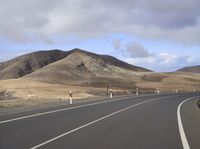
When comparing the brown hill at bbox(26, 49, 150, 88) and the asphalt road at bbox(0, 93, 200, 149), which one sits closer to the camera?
the asphalt road at bbox(0, 93, 200, 149)

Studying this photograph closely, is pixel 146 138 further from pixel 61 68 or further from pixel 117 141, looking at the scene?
pixel 61 68

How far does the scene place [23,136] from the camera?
16.1 meters

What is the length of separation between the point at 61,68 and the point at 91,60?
27.1 m

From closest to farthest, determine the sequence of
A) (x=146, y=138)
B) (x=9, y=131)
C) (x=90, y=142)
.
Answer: (x=90, y=142)
(x=146, y=138)
(x=9, y=131)

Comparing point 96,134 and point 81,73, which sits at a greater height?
point 81,73

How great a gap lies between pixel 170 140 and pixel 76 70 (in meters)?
136

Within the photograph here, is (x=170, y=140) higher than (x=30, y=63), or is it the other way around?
(x=30, y=63)

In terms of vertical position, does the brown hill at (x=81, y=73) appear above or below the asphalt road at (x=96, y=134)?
above

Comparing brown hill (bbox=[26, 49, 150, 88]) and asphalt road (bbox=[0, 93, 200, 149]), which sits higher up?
brown hill (bbox=[26, 49, 150, 88])

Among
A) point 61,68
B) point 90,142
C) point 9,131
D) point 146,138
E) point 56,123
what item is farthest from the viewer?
point 61,68

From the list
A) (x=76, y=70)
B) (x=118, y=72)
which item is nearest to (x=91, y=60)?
(x=118, y=72)

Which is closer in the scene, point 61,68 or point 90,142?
point 90,142

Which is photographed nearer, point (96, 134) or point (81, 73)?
point (96, 134)

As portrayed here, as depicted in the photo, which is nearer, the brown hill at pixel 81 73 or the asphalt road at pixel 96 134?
the asphalt road at pixel 96 134
